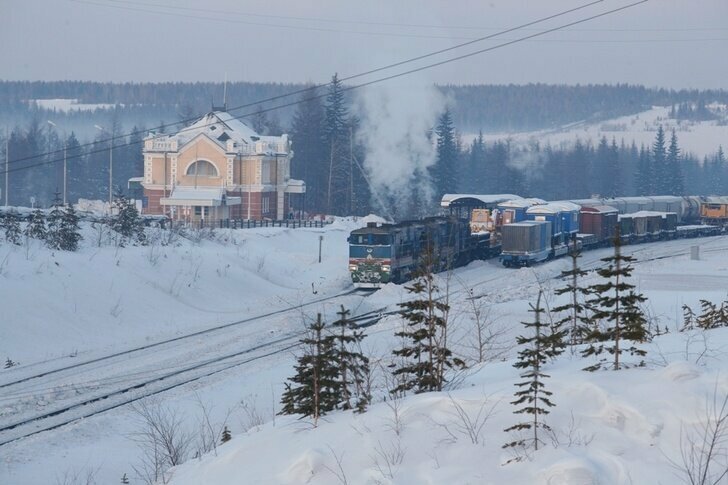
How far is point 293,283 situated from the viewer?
128ft

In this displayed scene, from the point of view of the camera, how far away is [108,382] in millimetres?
19156

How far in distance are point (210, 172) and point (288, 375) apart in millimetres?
51970

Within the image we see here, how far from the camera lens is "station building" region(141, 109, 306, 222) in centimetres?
6888

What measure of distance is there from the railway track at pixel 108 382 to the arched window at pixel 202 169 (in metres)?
46.0

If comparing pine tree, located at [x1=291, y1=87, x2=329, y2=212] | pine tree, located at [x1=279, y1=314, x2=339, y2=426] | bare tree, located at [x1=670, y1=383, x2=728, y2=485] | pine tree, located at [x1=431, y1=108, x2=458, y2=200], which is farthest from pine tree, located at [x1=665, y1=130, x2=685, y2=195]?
bare tree, located at [x1=670, y1=383, x2=728, y2=485]

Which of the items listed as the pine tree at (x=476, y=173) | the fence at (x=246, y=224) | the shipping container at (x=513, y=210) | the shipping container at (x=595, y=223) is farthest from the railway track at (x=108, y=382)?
the pine tree at (x=476, y=173)

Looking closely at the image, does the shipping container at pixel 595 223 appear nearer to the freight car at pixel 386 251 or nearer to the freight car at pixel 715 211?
the freight car at pixel 386 251

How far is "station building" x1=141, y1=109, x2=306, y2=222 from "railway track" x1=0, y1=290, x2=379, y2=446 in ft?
147

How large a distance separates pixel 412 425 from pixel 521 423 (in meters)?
1.02

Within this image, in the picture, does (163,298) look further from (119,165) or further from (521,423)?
(119,165)

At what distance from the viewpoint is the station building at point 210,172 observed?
6888 centimetres

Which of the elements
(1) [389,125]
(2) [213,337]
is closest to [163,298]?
(2) [213,337]

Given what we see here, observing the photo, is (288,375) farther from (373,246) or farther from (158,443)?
(373,246)

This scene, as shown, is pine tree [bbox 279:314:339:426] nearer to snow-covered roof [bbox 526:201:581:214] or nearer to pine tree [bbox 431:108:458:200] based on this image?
snow-covered roof [bbox 526:201:581:214]
